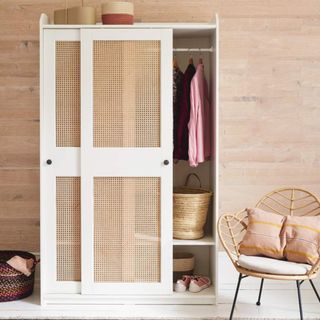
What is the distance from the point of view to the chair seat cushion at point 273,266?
4004 millimetres

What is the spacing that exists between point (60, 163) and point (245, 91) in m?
1.47

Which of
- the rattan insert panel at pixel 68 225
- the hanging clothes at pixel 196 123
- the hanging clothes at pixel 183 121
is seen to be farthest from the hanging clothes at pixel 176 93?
the rattan insert panel at pixel 68 225

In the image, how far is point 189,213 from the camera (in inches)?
181

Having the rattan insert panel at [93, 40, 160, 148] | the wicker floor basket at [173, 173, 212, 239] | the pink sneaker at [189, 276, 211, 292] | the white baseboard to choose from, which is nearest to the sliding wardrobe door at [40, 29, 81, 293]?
the rattan insert panel at [93, 40, 160, 148]

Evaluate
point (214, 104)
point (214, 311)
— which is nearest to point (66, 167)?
point (214, 104)

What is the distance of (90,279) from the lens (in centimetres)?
453

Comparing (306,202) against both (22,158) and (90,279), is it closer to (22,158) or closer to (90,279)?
(90,279)

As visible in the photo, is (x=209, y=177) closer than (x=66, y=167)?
No

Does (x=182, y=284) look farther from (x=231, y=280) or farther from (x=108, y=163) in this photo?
(x=108, y=163)

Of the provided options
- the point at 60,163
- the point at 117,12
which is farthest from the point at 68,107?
the point at 117,12

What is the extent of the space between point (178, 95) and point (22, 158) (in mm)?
1265

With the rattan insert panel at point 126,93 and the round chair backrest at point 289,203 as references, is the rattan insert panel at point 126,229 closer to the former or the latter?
the rattan insert panel at point 126,93

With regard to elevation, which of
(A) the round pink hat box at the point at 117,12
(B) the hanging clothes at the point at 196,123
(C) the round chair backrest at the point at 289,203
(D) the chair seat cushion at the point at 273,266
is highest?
(A) the round pink hat box at the point at 117,12

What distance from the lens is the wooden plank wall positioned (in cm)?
495
